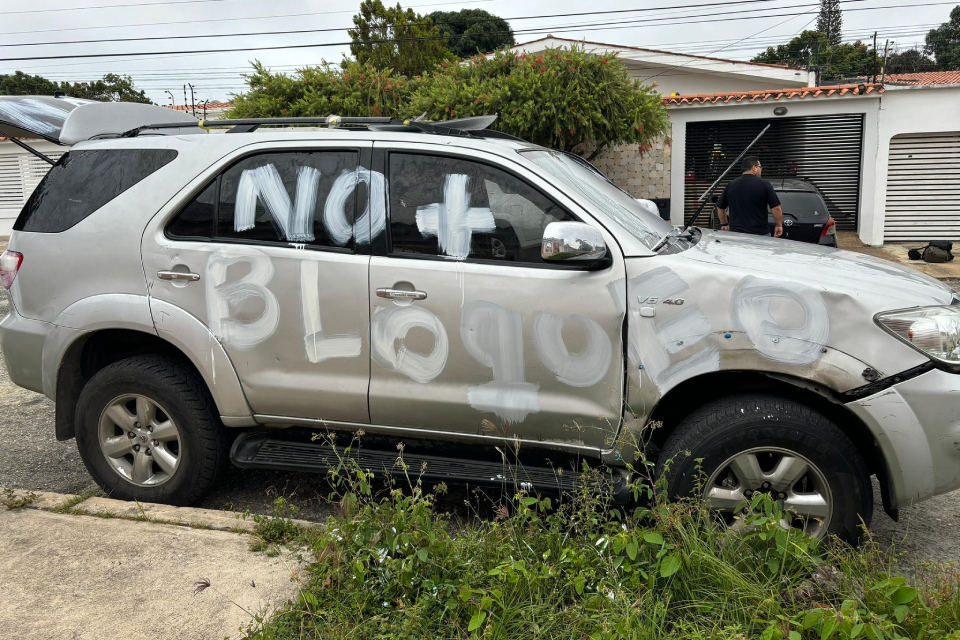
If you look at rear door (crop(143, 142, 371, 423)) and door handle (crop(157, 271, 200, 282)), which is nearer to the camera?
rear door (crop(143, 142, 371, 423))

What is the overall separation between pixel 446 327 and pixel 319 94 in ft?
46.1

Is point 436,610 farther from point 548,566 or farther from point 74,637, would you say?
point 74,637

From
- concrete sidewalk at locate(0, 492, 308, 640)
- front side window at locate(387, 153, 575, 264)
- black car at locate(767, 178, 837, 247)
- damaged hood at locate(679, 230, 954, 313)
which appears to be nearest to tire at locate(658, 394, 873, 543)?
damaged hood at locate(679, 230, 954, 313)

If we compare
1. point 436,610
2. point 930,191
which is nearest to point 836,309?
point 436,610

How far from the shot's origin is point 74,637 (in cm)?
265

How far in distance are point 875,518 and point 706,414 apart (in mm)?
1467

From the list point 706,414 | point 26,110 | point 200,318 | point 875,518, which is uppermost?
point 26,110

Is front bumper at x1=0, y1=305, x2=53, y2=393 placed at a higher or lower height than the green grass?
higher

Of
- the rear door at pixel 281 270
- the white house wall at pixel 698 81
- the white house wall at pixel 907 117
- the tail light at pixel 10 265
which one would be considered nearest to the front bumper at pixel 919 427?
the rear door at pixel 281 270

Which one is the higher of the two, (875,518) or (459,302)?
(459,302)

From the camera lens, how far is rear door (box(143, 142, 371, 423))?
11.8 feet

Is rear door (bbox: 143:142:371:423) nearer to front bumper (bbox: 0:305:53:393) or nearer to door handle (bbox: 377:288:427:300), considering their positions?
door handle (bbox: 377:288:427:300)

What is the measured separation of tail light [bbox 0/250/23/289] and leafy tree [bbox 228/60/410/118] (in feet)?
40.8

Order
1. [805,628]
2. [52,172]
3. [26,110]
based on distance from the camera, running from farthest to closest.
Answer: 1. [26,110]
2. [52,172]
3. [805,628]
